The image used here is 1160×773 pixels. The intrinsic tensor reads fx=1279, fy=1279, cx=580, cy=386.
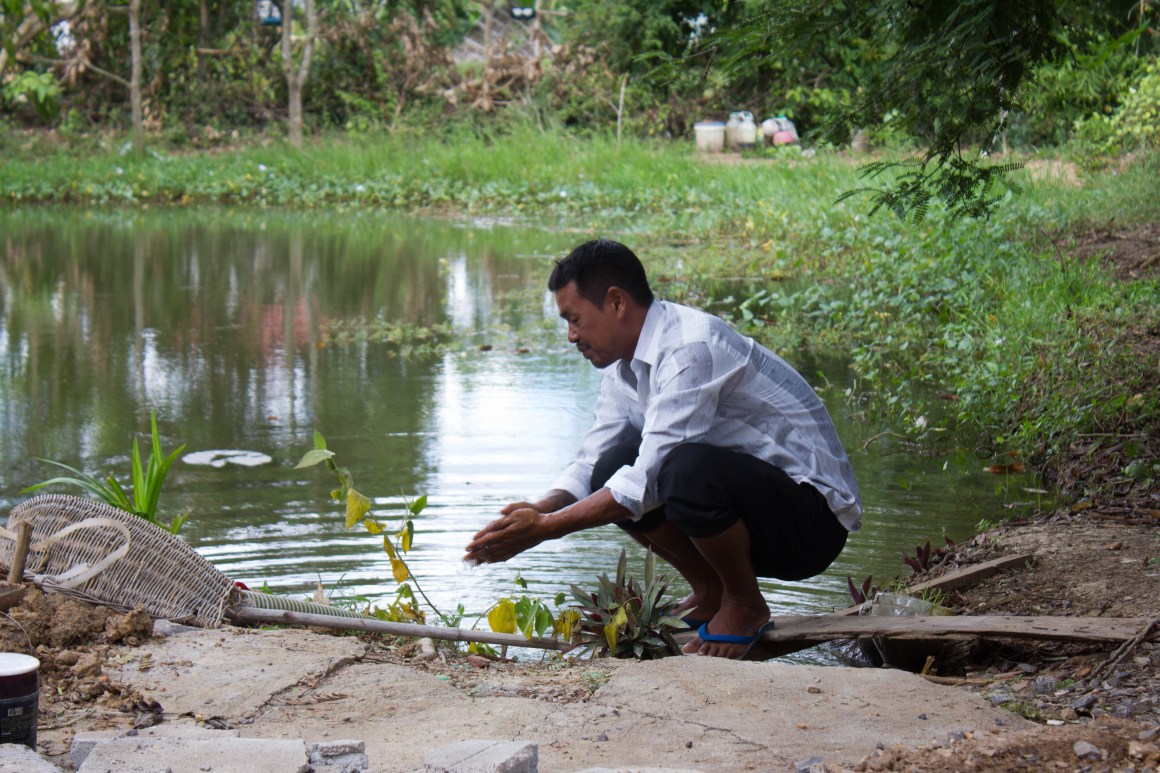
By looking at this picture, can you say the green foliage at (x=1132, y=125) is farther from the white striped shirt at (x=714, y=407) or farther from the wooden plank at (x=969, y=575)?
the white striped shirt at (x=714, y=407)

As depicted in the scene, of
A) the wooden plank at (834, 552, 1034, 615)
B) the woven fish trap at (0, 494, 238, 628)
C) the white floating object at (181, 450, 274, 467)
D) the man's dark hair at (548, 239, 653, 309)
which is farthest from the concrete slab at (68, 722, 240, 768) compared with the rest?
the white floating object at (181, 450, 274, 467)

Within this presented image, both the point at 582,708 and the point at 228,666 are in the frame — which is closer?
the point at 582,708

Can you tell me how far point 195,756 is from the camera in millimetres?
2391

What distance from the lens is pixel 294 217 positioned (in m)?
17.0

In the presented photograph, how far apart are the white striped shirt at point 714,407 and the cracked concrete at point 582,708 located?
575mm

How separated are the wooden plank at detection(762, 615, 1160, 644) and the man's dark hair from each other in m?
1.02

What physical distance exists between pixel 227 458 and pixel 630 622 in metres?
2.99

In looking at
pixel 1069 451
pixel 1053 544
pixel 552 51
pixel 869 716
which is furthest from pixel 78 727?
pixel 552 51

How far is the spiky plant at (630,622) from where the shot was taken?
3473 millimetres

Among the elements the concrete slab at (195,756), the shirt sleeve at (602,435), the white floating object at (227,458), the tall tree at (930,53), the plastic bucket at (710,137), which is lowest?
the white floating object at (227,458)

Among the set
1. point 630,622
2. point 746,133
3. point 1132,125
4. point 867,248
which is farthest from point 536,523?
point 746,133

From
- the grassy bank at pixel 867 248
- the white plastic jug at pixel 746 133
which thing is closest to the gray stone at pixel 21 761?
the grassy bank at pixel 867 248

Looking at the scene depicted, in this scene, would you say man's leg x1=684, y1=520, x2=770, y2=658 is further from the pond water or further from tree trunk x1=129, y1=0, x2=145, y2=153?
tree trunk x1=129, y1=0, x2=145, y2=153

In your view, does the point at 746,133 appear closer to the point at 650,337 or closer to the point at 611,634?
the point at 650,337
